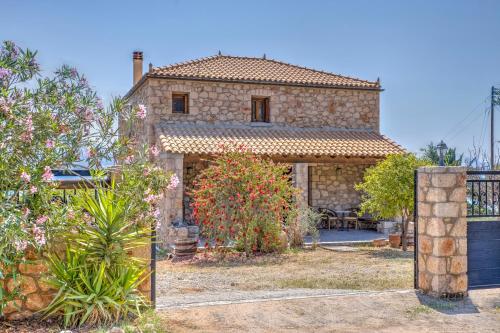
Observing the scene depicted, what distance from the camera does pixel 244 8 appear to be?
46.8ft

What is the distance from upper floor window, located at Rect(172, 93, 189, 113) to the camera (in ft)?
62.3

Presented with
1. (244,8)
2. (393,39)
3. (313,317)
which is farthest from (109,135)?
(393,39)

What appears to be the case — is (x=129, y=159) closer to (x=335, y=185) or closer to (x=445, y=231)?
(x=445, y=231)

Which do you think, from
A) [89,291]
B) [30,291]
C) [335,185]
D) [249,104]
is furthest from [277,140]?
[30,291]

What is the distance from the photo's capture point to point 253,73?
2016 centimetres

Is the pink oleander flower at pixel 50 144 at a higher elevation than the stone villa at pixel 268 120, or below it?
below

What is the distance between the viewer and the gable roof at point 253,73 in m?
18.8

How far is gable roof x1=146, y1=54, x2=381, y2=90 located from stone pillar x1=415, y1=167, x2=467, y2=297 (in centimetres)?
1198

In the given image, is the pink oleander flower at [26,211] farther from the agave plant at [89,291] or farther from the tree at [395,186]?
the tree at [395,186]

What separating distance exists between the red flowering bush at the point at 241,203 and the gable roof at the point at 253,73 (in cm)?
607

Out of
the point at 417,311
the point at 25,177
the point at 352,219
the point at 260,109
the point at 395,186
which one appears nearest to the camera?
the point at 25,177

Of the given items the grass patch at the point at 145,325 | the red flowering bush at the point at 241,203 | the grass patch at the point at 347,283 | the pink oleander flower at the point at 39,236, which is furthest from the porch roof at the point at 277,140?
the pink oleander flower at the point at 39,236

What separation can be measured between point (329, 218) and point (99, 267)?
13.7m

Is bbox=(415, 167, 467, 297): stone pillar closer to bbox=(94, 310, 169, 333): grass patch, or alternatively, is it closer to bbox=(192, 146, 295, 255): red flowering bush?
bbox=(94, 310, 169, 333): grass patch
